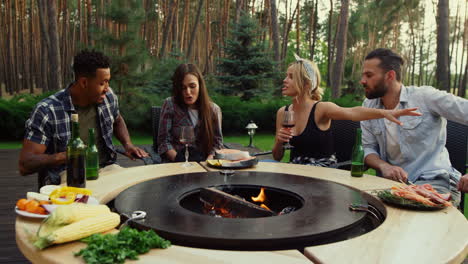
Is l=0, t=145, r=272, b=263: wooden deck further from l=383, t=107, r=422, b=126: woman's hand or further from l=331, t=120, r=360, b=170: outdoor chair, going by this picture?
l=331, t=120, r=360, b=170: outdoor chair

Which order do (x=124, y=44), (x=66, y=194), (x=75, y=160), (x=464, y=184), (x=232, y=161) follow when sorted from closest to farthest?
(x=66, y=194) < (x=75, y=160) < (x=464, y=184) < (x=232, y=161) < (x=124, y=44)

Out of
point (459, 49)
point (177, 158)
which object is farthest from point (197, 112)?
point (459, 49)

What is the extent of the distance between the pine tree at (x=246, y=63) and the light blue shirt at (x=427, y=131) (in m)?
8.56

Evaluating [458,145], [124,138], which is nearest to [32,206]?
[124,138]

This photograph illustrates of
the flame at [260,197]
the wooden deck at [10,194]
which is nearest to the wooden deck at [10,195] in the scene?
the wooden deck at [10,194]

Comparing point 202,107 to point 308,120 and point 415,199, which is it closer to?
point 308,120

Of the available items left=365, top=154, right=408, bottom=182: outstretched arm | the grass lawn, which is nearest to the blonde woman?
left=365, top=154, right=408, bottom=182: outstretched arm

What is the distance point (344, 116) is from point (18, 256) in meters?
2.58

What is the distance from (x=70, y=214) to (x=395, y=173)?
6.33 ft

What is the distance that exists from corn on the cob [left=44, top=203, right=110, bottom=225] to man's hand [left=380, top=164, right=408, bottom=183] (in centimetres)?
175

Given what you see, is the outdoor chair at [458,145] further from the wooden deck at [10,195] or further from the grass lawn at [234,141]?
the grass lawn at [234,141]

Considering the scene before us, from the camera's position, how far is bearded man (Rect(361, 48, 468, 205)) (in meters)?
2.64

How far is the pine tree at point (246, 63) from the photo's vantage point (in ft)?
37.1

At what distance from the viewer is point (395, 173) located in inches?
94.0
